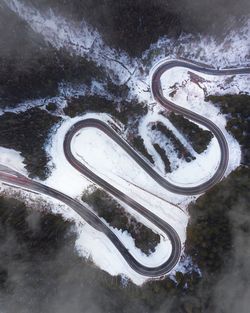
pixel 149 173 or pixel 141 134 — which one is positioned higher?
pixel 141 134

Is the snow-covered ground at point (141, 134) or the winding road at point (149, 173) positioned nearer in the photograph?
the winding road at point (149, 173)

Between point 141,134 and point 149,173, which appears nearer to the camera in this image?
point 149,173

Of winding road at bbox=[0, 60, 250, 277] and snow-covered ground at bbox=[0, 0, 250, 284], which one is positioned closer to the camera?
winding road at bbox=[0, 60, 250, 277]

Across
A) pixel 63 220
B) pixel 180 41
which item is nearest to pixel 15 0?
pixel 180 41
